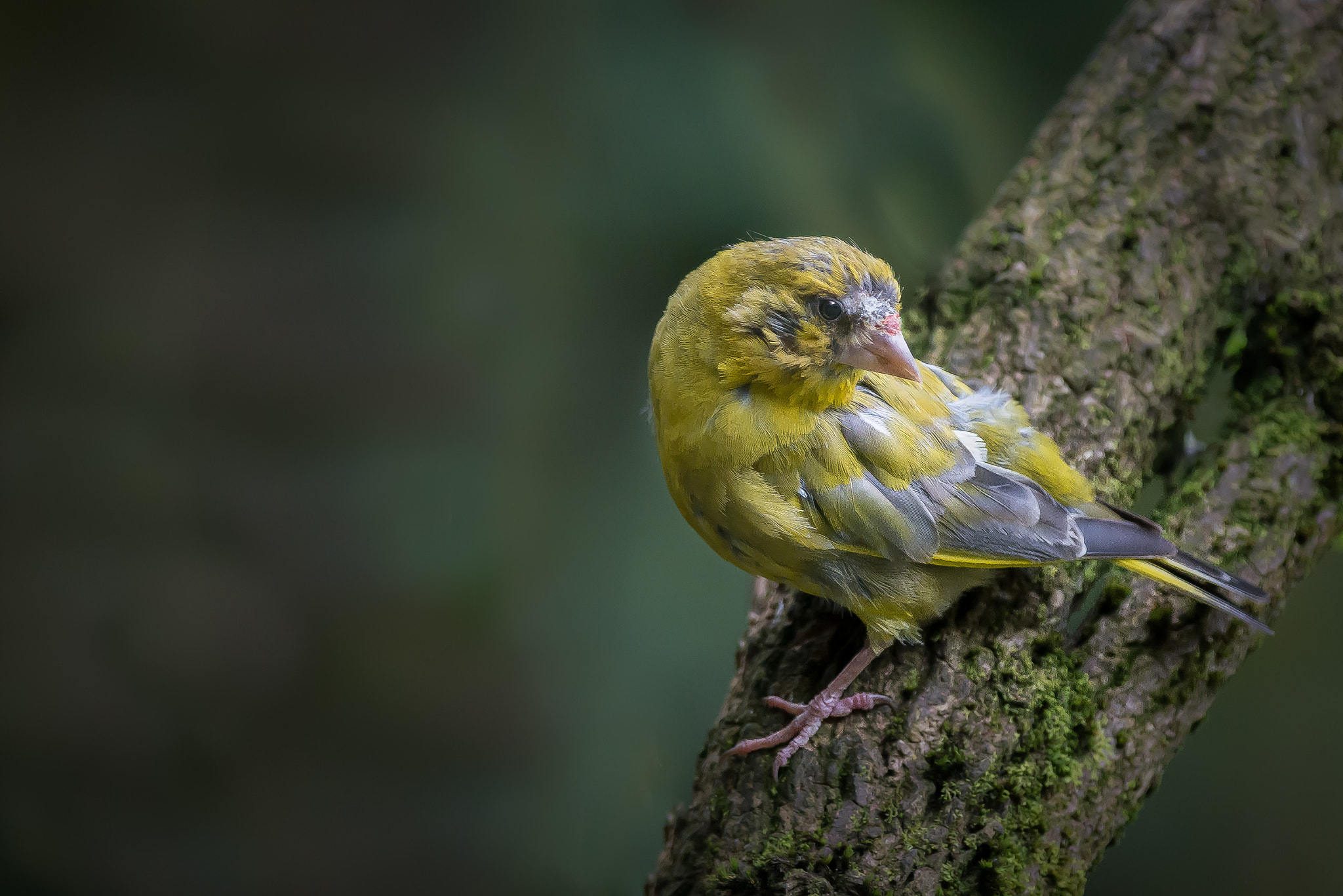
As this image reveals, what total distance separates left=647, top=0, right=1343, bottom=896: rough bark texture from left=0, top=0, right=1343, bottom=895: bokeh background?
0.65m

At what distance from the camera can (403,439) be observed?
10.1 ft

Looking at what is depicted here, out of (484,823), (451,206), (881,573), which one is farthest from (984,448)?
(484,823)

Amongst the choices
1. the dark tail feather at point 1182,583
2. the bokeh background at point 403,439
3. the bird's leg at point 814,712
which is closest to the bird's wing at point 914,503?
the dark tail feather at point 1182,583

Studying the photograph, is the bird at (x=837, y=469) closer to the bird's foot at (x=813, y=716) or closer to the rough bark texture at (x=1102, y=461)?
the bird's foot at (x=813, y=716)

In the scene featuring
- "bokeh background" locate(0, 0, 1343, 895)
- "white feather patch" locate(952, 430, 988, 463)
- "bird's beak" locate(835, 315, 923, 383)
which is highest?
"bird's beak" locate(835, 315, 923, 383)

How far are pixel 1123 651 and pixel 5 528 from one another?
10.8 feet

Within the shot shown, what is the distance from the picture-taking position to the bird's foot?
7.90 ft

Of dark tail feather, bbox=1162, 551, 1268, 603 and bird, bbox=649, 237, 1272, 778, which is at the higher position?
dark tail feather, bbox=1162, 551, 1268, 603

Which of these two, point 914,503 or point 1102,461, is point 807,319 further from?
point 1102,461

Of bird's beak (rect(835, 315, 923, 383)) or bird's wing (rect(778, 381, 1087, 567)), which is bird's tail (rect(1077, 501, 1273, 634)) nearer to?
bird's wing (rect(778, 381, 1087, 567))

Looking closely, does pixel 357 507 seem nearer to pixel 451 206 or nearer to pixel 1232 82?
pixel 451 206

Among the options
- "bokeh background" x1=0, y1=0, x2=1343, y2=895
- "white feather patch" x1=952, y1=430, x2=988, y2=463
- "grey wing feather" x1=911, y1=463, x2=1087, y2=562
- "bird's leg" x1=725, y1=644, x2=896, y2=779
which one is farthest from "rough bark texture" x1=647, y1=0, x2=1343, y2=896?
"bokeh background" x1=0, y1=0, x2=1343, y2=895

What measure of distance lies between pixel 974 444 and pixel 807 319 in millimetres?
688

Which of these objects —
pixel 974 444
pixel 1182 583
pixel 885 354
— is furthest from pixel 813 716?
pixel 1182 583
